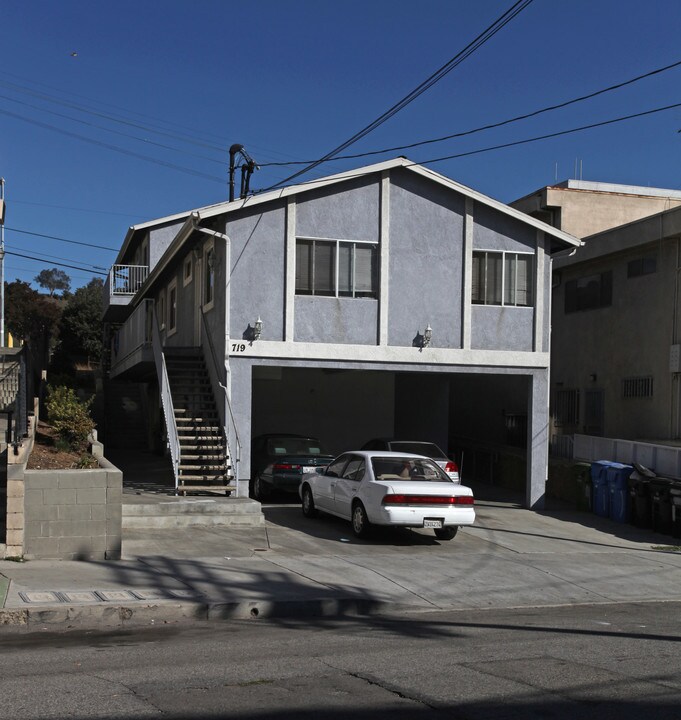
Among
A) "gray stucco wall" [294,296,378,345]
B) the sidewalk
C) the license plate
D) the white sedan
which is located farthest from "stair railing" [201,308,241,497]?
the license plate

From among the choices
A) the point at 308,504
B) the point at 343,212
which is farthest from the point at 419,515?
the point at 343,212

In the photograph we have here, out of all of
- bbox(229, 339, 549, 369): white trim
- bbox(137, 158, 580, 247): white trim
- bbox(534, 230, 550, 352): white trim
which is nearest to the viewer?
bbox(137, 158, 580, 247): white trim

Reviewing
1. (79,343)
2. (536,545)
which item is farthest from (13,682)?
(79,343)

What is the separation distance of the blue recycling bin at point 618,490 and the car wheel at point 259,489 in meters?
7.24

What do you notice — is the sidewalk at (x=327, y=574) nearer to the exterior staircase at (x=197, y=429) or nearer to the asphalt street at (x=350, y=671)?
the asphalt street at (x=350, y=671)

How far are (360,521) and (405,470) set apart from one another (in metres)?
1.13

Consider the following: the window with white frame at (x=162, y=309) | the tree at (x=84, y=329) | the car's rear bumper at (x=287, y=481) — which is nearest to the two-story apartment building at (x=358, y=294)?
the car's rear bumper at (x=287, y=481)

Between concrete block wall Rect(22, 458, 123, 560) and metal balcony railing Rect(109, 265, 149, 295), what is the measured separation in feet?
78.9

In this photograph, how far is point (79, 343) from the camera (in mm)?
52406

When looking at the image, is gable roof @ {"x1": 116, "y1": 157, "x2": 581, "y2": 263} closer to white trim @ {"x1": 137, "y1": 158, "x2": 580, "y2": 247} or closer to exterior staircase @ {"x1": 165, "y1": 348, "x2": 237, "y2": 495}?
white trim @ {"x1": 137, "y1": 158, "x2": 580, "y2": 247}

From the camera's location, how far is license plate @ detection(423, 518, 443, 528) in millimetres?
14461

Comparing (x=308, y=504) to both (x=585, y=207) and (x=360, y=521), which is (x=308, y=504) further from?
(x=585, y=207)

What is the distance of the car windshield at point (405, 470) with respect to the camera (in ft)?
49.6

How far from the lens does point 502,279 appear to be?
66.8ft
